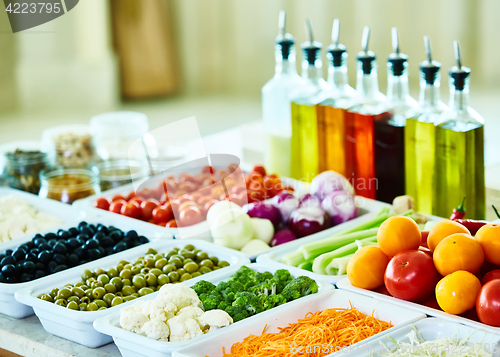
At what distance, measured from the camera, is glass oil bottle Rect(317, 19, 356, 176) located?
189 cm

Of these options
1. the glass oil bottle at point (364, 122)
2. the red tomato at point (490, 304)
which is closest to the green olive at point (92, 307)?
the red tomato at point (490, 304)

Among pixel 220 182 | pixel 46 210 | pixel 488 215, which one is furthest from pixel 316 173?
pixel 46 210

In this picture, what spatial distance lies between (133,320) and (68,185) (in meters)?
0.97

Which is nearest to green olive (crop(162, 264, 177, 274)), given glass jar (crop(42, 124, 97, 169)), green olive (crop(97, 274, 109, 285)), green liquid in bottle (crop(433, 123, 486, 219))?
green olive (crop(97, 274, 109, 285))

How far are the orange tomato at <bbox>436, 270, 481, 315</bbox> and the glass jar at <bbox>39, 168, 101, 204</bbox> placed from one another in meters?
1.22

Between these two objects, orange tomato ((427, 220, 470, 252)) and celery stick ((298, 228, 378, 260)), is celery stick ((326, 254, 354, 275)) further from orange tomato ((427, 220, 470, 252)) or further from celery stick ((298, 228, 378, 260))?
orange tomato ((427, 220, 470, 252))

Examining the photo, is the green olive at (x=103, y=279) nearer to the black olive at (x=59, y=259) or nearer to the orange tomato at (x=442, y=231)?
the black olive at (x=59, y=259)

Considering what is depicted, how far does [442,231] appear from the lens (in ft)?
4.14

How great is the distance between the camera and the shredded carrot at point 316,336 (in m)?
1.13

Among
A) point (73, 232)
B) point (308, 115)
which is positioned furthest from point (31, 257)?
point (308, 115)

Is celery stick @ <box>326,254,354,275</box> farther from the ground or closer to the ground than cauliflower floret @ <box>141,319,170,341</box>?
closer to the ground

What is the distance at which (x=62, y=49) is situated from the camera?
247 inches

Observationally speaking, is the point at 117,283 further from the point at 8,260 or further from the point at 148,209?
the point at 148,209

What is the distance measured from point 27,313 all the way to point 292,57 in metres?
1.10
